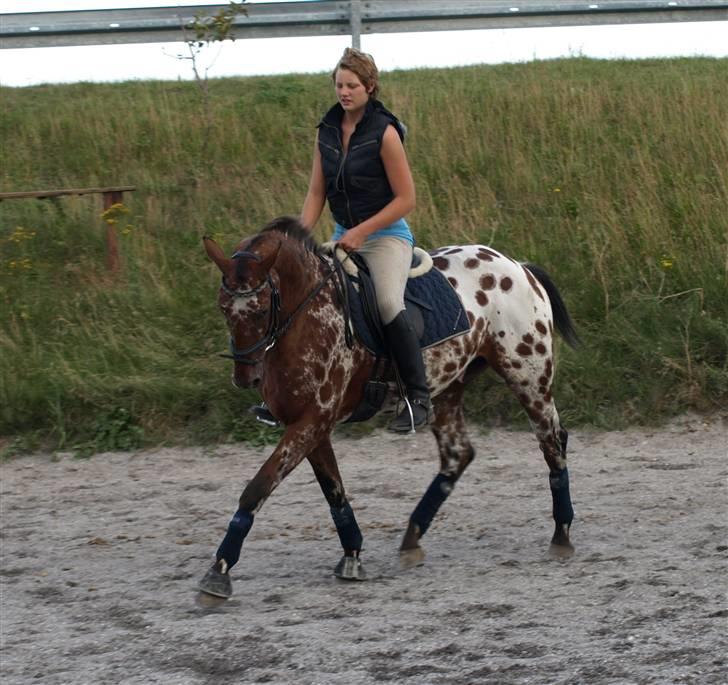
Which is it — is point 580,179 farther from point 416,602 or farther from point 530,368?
point 416,602

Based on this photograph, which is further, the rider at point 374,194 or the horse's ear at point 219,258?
the rider at point 374,194

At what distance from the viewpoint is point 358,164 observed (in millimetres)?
6348

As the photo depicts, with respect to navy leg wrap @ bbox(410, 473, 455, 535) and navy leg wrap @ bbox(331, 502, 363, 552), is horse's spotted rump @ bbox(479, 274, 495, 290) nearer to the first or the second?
navy leg wrap @ bbox(410, 473, 455, 535)

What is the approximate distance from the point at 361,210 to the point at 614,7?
878 centimetres

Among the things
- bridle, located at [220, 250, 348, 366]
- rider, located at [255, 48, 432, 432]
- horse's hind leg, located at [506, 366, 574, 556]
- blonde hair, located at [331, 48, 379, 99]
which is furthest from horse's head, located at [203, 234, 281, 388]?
horse's hind leg, located at [506, 366, 574, 556]

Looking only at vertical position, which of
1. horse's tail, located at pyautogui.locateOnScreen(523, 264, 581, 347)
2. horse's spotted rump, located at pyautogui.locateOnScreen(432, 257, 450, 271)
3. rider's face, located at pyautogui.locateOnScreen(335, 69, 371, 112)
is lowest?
horse's tail, located at pyautogui.locateOnScreen(523, 264, 581, 347)

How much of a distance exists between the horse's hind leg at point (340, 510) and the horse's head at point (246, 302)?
775 millimetres

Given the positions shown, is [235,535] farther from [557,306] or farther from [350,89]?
[557,306]

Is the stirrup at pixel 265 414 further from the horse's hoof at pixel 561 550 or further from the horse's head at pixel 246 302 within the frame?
the horse's hoof at pixel 561 550

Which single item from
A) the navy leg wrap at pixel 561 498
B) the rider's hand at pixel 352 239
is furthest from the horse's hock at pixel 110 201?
the navy leg wrap at pixel 561 498

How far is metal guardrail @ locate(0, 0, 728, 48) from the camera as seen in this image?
45.4 feet

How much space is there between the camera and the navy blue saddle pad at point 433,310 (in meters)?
6.60

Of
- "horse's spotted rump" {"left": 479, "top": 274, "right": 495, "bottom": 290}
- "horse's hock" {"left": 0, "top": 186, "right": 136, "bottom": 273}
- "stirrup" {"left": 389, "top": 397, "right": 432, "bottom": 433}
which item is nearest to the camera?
"stirrup" {"left": 389, "top": 397, "right": 432, "bottom": 433}

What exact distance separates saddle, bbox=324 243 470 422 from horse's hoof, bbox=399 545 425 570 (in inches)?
30.2
